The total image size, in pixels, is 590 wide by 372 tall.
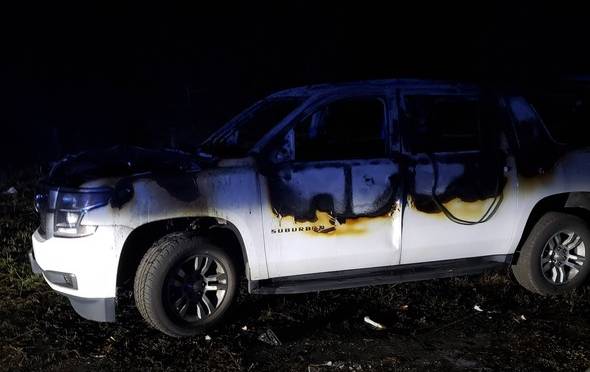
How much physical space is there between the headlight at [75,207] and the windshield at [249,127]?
965mm

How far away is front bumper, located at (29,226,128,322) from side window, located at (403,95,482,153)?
218cm

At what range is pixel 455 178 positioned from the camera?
4410 mm

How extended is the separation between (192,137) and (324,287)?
854 cm

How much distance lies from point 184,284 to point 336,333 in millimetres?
1121

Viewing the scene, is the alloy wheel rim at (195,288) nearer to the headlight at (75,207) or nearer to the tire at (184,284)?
the tire at (184,284)

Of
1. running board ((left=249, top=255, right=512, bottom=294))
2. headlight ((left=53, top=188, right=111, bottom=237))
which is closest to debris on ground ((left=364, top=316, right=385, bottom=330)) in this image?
running board ((left=249, top=255, right=512, bottom=294))

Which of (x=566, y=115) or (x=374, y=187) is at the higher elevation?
(x=566, y=115)

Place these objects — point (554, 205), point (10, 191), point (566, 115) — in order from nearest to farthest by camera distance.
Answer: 1. point (554, 205)
2. point (566, 115)
3. point (10, 191)

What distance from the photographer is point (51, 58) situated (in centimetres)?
1257

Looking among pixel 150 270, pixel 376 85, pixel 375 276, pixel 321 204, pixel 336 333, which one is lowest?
pixel 336 333

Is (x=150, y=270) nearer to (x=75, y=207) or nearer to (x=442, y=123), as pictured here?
(x=75, y=207)

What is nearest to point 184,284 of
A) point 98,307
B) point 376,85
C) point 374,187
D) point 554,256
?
point 98,307

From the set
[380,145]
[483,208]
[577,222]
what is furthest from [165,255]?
[577,222]

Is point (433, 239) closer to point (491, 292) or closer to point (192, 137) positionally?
point (491, 292)
